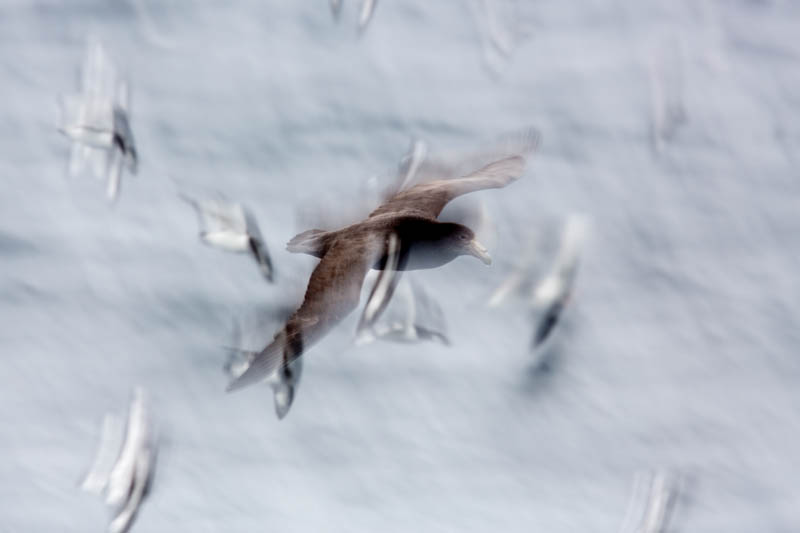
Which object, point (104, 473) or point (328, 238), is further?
point (104, 473)

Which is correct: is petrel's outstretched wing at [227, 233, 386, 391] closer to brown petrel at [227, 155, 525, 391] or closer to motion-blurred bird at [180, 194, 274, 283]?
brown petrel at [227, 155, 525, 391]

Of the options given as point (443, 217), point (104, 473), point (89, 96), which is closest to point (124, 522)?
point (104, 473)

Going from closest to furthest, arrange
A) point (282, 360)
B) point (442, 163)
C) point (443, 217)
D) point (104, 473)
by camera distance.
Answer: point (282, 360)
point (104, 473)
point (443, 217)
point (442, 163)

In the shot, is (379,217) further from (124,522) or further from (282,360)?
(124,522)

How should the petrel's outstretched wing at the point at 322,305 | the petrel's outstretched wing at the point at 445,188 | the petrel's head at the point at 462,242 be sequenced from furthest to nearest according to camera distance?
the petrel's outstretched wing at the point at 445,188 < the petrel's head at the point at 462,242 < the petrel's outstretched wing at the point at 322,305

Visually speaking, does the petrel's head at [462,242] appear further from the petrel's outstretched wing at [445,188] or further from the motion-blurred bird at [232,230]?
the motion-blurred bird at [232,230]

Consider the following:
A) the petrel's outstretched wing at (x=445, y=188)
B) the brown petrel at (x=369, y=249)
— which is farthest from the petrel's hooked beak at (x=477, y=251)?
the petrel's outstretched wing at (x=445, y=188)

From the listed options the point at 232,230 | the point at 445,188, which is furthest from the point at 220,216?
the point at 445,188
